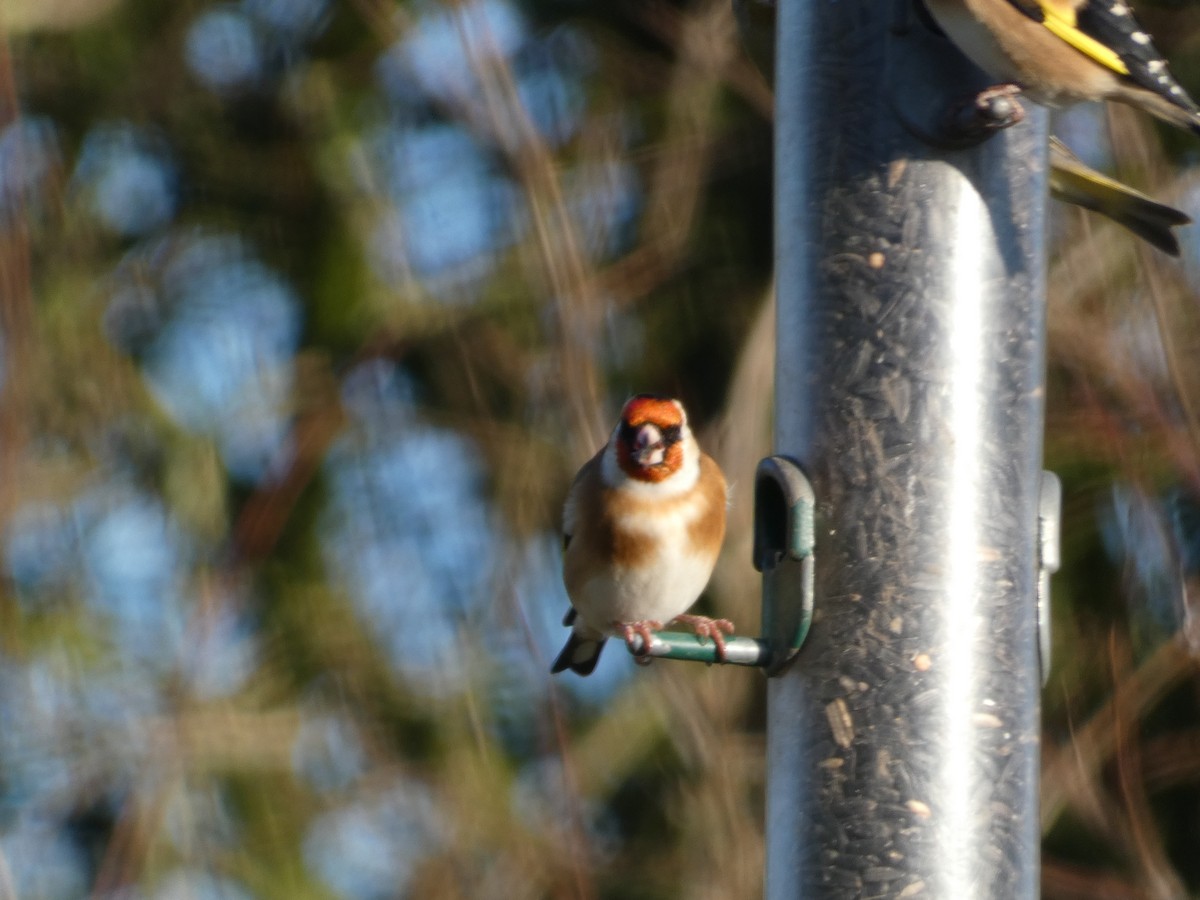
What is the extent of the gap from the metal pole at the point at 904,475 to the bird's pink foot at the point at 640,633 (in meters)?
0.29

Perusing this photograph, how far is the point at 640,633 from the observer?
4.16 m

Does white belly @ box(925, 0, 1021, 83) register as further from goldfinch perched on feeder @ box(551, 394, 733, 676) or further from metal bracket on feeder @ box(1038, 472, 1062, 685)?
goldfinch perched on feeder @ box(551, 394, 733, 676)

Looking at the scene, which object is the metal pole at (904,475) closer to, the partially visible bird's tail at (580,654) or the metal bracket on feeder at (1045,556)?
the metal bracket on feeder at (1045,556)

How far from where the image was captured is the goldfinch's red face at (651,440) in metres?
4.51

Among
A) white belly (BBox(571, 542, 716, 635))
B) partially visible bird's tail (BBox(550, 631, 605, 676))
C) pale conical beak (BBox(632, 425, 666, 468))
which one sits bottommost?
partially visible bird's tail (BBox(550, 631, 605, 676))

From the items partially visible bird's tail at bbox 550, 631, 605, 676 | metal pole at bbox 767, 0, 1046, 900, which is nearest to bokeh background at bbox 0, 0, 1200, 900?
partially visible bird's tail at bbox 550, 631, 605, 676

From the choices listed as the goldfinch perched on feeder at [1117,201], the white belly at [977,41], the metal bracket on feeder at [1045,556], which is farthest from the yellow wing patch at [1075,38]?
the metal bracket on feeder at [1045,556]

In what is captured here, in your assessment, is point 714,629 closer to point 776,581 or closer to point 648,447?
point 776,581

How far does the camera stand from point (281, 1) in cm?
790

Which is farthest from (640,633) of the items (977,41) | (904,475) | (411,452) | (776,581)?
(411,452)

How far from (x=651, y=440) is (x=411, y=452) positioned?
3375mm

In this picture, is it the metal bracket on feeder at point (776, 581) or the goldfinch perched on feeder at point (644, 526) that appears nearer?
the metal bracket on feeder at point (776, 581)

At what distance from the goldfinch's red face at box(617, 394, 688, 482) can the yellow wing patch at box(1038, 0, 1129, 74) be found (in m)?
1.22

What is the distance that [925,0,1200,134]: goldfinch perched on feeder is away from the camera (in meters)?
4.05
